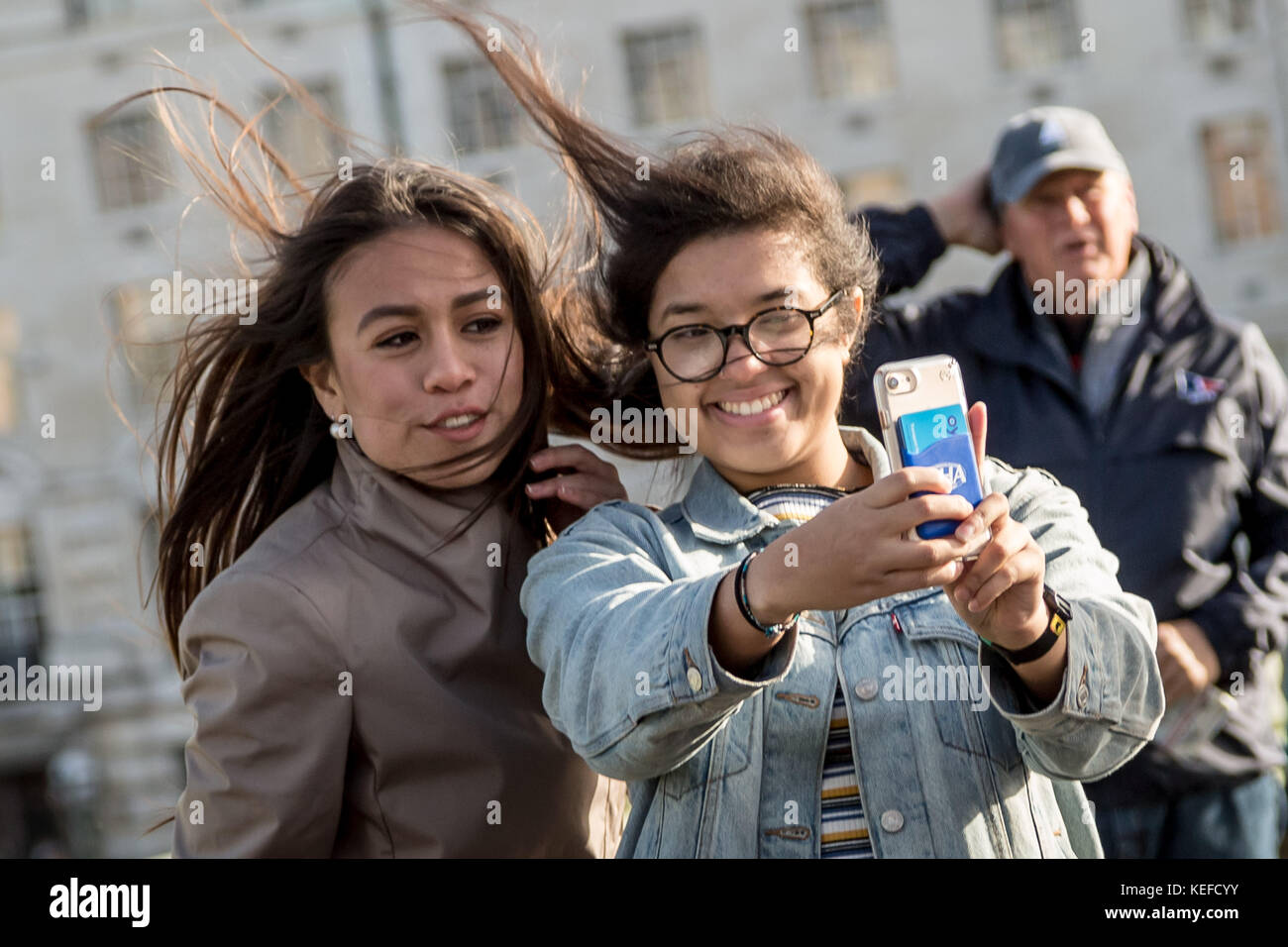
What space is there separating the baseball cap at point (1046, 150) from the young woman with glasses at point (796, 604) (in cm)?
157

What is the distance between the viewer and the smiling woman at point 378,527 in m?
2.24

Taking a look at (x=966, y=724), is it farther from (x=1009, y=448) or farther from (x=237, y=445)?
(x=1009, y=448)

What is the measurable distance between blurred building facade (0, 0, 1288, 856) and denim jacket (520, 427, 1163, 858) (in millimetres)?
16087

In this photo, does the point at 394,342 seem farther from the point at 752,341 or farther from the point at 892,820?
the point at 892,820

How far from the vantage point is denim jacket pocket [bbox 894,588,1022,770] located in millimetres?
1976

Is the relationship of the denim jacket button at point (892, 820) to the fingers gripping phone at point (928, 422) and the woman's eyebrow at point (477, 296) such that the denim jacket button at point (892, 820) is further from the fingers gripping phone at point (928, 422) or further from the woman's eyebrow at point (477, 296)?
the woman's eyebrow at point (477, 296)

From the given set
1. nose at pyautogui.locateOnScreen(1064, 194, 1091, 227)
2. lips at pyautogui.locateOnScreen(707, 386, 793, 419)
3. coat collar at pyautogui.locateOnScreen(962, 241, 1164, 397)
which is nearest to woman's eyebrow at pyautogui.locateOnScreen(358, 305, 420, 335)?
lips at pyautogui.locateOnScreen(707, 386, 793, 419)

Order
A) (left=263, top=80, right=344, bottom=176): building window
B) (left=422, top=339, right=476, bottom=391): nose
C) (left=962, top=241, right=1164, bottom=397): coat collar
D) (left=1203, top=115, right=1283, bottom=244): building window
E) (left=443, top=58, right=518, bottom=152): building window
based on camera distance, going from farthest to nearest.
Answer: (left=443, top=58, right=518, bottom=152): building window
(left=1203, top=115, right=1283, bottom=244): building window
(left=263, top=80, right=344, bottom=176): building window
(left=962, top=241, right=1164, bottom=397): coat collar
(left=422, top=339, right=476, bottom=391): nose

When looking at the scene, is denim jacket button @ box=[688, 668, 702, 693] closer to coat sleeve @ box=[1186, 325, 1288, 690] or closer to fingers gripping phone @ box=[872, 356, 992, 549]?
fingers gripping phone @ box=[872, 356, 992, 549]

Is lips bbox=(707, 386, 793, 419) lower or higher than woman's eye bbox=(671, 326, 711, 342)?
lower

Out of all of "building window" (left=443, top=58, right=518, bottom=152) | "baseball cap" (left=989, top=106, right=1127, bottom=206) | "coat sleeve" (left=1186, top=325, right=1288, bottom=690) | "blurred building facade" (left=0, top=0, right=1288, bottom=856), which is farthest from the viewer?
"building window" (left=443, top=58, right=518, bottom=152)

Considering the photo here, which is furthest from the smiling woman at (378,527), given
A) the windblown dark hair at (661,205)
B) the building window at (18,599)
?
the building window at (18,599)

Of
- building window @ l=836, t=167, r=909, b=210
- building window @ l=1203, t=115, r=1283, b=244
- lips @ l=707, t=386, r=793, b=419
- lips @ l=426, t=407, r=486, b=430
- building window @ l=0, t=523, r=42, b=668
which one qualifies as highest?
building window @ l=836, t=167, r=909, b=210

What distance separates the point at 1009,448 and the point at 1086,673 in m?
1.79
